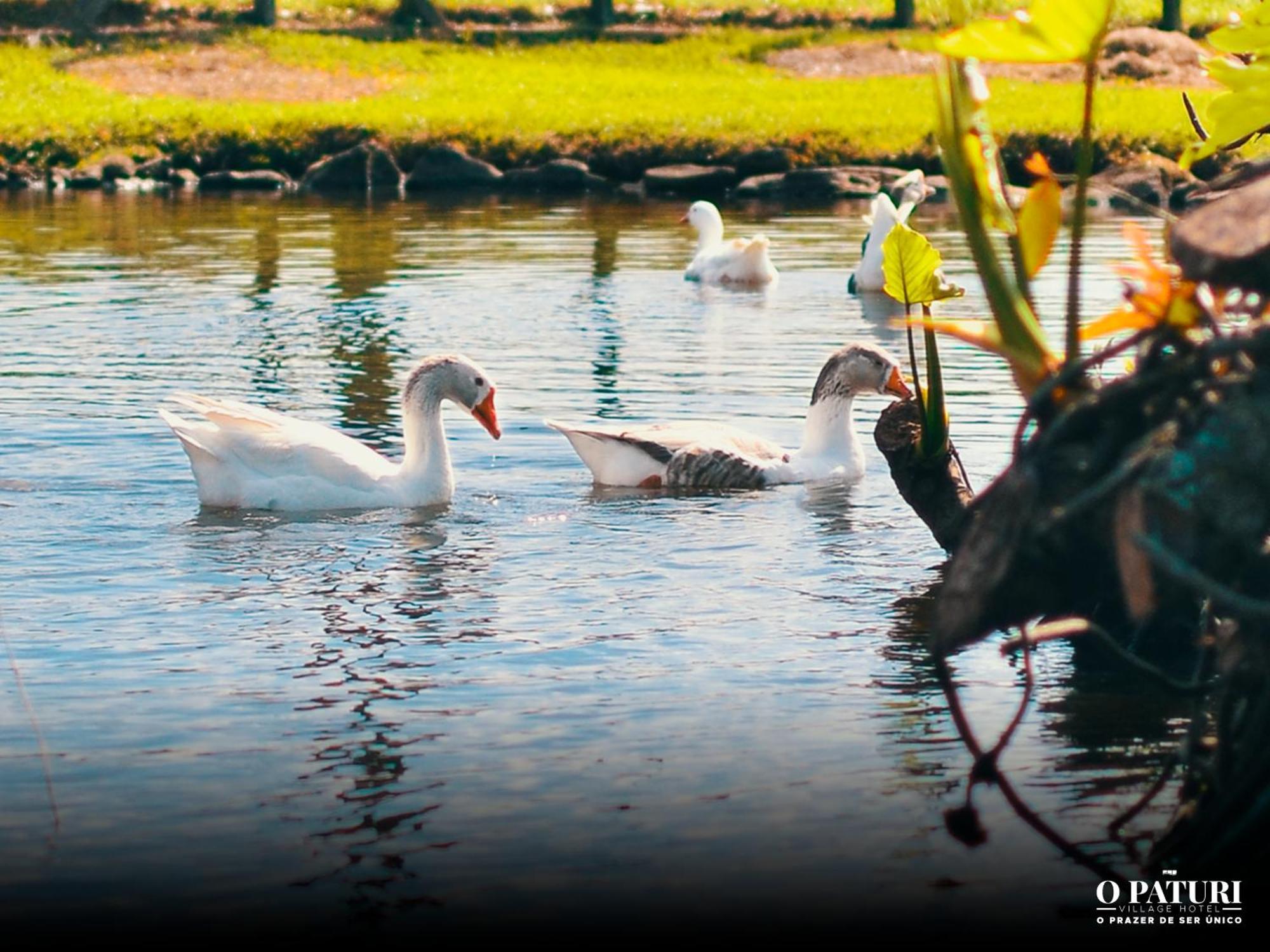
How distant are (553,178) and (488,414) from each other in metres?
23.2

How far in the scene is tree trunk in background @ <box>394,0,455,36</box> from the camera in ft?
149

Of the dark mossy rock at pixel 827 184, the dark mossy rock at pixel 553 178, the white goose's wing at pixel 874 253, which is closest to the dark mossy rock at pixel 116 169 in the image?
the dark mossy rock at pixel 553 178

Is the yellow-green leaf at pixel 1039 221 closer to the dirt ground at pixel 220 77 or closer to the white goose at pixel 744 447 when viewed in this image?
the white goose at pixel 744 447

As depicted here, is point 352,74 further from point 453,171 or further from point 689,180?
point 689,180

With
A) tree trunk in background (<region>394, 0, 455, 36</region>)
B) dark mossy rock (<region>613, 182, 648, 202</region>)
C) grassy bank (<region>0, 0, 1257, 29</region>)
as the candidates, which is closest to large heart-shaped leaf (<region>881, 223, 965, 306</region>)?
dark mossy rock (<region>613, 182, 648, 202</region>)

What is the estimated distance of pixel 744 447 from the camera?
1040cm

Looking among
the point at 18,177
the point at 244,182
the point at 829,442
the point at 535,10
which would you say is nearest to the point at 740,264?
the point at 829,442

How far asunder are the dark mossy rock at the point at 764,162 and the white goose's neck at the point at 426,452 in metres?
23.2

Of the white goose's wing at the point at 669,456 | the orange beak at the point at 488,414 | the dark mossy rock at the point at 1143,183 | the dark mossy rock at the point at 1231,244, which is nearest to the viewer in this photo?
the dark mossy rock at the point at 1231,244

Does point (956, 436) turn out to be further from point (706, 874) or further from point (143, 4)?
point (143, 4)

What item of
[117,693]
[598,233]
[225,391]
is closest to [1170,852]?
[117,693]

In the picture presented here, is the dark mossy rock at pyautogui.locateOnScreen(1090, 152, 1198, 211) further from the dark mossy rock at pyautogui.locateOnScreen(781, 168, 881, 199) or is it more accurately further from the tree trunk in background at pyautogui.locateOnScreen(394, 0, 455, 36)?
the tree trunk in background at pyautogui.locateOnScreen(394, 0, 455, 36)

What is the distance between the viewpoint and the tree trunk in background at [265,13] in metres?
44.6

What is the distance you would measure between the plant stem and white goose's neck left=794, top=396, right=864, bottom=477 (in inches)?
242
